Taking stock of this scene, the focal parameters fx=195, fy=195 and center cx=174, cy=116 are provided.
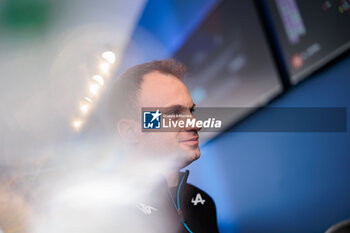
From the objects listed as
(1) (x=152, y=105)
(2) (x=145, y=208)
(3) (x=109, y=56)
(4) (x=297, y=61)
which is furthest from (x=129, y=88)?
(4) (x=297, y=61)

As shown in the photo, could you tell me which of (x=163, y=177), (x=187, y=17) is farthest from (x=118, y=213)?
(x=187, y=17)

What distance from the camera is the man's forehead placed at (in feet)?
1.73

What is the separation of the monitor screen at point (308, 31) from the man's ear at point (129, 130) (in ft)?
1.62

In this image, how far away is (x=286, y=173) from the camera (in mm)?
600

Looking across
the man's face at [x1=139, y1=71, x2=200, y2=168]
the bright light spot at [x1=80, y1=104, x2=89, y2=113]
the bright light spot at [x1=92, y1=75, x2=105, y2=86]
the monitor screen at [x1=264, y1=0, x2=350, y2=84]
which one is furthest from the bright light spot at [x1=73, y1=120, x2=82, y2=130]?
the monitor screen at [x1=264, y1=0, x2=350, y2=84]

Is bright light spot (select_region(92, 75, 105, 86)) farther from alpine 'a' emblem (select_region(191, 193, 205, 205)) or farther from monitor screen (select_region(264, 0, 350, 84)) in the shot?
monitor screen (select_region(264, 0, 350, 84))

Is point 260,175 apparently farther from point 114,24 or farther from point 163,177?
point 114,24

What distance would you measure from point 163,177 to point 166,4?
727 mm

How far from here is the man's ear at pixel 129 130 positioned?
54 centimetres

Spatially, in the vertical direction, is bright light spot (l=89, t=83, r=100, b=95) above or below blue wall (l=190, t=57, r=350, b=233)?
above

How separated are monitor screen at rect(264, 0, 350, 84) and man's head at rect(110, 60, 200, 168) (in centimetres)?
35

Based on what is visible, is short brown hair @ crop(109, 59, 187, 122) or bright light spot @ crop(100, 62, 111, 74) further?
bright light spot @ crop(100, 62, 111, 74)

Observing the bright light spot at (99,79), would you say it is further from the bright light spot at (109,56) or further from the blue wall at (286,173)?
the blue wall at (286,173)

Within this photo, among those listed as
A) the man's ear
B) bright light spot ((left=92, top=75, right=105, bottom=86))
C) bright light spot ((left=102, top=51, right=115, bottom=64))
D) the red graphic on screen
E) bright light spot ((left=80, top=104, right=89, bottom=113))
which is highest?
bright light spot ((left=102, top=51, right=115, bottom=64))
